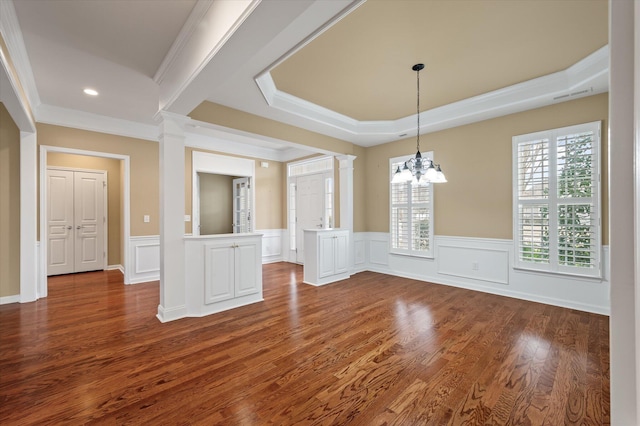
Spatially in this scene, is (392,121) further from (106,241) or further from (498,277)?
(106,241)

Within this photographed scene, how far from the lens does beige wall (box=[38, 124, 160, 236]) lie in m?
4.69

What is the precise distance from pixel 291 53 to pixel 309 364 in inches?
110

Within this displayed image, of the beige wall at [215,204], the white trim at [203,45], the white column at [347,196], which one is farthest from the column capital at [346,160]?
the beige wall at [215,204]

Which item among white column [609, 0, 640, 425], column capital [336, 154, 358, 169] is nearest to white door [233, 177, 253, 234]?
column capital [336, 154, 358, 169]

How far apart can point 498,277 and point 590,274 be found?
1.06 m

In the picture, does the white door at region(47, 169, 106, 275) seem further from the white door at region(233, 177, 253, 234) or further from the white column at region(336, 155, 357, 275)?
the white column at region(336, 155, 357, 275)

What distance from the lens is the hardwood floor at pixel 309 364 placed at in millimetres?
1875

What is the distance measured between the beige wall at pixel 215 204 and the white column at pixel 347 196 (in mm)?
4561

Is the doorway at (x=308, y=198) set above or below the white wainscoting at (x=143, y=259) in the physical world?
above

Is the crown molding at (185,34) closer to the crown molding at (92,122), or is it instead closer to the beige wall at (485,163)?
the crown molding at (92,122)

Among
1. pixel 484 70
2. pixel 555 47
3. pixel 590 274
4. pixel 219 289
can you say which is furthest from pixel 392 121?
pixel 219 289

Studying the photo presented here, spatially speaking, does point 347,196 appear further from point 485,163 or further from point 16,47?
point 16,47

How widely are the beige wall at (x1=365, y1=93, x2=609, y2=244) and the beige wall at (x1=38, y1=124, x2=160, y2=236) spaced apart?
4970 millimetres

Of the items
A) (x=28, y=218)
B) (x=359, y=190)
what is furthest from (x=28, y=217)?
(x=359, y=190)
